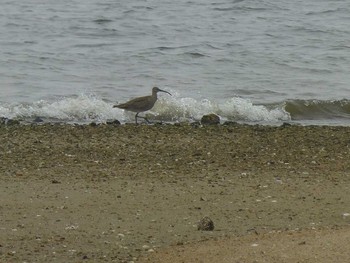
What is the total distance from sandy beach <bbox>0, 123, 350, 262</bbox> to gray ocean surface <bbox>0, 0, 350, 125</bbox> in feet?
7.04

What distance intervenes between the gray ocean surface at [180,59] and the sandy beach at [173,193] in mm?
2147

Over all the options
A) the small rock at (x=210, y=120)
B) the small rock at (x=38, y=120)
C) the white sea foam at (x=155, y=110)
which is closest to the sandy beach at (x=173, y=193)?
the small rock at (x=210, y=120)

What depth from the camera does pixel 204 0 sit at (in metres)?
31.7

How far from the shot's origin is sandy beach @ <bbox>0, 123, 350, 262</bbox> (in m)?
8.57

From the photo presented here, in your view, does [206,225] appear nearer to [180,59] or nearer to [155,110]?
[155,110]

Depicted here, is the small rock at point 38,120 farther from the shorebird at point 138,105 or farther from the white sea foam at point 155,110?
the shorebird at point 138,105

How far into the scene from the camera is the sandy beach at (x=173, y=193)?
8570 millimetres

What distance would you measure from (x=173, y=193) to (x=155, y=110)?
5.92 m

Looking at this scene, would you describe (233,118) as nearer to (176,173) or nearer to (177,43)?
(176,173)

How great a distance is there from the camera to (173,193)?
34.4 feet

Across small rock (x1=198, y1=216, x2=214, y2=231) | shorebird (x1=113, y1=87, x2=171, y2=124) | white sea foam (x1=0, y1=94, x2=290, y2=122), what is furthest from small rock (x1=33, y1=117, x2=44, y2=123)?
small rock (x1=198, y1=216, x2=214, y2=231)

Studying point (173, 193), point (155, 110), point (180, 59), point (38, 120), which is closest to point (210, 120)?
point (155, 110)

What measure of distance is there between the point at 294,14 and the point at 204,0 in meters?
3.21

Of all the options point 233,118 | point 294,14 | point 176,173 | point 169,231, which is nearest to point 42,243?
point 169,231
